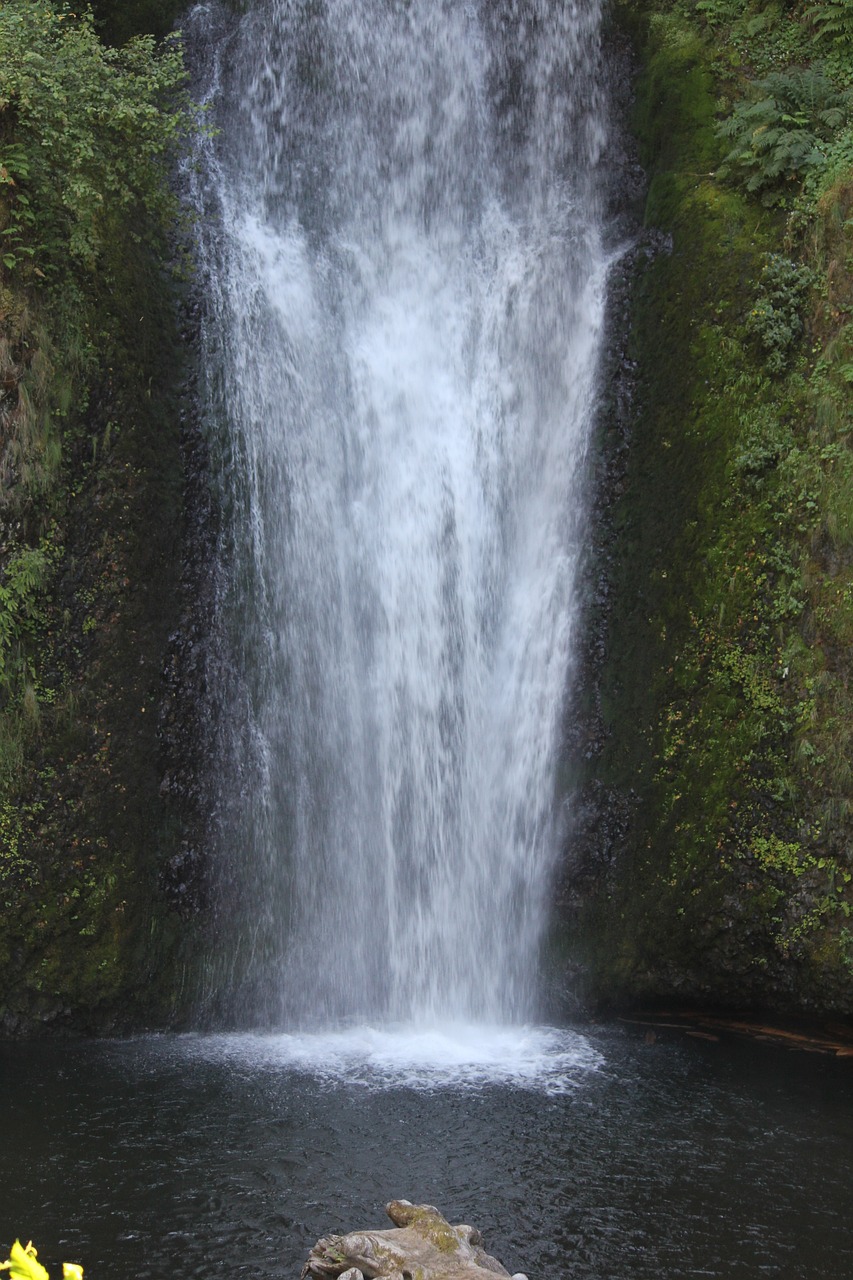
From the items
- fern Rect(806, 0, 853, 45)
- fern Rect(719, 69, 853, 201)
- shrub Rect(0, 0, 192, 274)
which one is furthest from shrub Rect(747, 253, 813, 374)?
shrub Rect(0, 0, 192, 274)

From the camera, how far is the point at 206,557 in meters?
9.65

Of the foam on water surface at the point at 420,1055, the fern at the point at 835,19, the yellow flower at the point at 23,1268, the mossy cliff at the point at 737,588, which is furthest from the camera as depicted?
the fern at the point at 835,19

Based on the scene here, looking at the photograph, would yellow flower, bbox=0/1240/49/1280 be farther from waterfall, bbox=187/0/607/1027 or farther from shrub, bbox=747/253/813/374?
shrub, bbox=747/253/813/374

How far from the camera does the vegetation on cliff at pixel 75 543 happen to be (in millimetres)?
8719

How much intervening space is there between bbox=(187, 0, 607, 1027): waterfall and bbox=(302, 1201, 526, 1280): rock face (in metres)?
3.93

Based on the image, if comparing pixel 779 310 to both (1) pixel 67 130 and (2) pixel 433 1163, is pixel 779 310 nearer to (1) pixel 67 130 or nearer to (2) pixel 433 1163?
(1) pixel 67 130

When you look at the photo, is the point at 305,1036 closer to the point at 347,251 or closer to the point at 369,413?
the point at 369,413

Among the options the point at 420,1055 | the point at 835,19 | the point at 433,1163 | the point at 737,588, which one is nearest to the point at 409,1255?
the point at 433,1163

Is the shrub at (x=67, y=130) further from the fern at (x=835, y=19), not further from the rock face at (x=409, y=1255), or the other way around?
the rock face at (x=409, y=1255)

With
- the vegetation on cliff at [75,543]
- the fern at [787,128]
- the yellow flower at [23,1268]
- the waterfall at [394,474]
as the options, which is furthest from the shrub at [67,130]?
the yellow flower at [23,1268]

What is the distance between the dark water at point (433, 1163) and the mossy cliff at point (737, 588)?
1.03 metres

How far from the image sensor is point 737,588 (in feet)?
30.1

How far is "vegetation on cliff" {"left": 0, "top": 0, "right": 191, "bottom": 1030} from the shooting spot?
8.72 m

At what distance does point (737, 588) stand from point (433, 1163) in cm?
480
